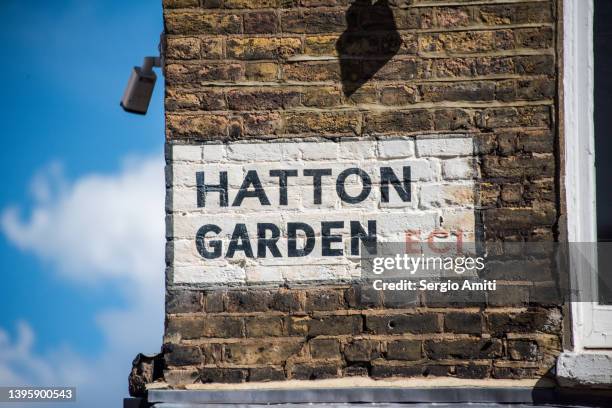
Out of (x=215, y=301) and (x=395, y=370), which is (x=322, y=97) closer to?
(x=215, y=301)

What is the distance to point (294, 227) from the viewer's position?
378 centimetres

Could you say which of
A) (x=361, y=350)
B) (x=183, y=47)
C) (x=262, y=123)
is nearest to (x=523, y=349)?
(x=361, y=350)

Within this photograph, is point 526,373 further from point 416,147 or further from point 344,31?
point 344,31

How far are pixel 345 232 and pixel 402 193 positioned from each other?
306mm

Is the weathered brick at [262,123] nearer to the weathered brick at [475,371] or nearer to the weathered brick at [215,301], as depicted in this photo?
the weathered brick at [215,301]

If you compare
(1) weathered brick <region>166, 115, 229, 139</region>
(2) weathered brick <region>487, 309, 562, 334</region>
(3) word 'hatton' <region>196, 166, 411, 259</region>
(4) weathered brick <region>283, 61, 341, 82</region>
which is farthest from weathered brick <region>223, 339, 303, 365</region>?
(4) weathered brick <region>283, 61, 341, 82</region>

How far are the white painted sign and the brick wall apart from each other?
6 cm

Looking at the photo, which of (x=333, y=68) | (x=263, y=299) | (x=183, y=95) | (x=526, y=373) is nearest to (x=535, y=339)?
(x=526, y=373)

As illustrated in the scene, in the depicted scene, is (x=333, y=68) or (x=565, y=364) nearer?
(x=565, y=364)

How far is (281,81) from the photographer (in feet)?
12.6

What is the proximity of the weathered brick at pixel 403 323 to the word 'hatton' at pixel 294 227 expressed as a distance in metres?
0.30

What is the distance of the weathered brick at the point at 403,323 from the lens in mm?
3721

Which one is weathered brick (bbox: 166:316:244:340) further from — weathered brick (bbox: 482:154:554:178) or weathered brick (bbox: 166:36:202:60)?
weathered brick (bbox: 482:154:554:178)

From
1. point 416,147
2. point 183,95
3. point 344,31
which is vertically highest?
point 344,31
